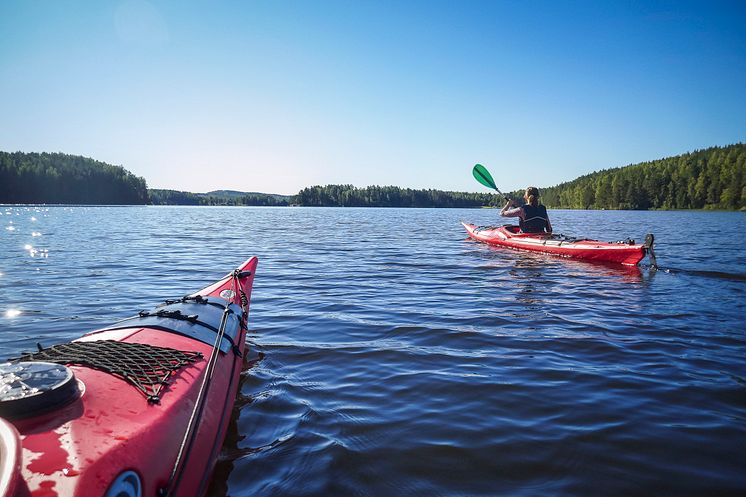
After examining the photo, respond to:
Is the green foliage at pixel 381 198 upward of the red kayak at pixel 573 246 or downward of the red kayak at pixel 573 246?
upward

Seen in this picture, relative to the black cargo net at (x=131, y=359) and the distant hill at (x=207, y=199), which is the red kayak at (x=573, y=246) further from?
the distant hill at (x=207, y=199)

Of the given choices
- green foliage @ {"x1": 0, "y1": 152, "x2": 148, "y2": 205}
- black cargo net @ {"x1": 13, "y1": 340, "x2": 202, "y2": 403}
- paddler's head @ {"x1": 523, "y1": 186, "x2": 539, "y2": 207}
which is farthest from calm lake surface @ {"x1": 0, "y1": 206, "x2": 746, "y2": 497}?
green foliage @ {"x1": 0, "y1": 152, "x2": 148, "y2": 205}

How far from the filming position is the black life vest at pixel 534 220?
13094 millimetres

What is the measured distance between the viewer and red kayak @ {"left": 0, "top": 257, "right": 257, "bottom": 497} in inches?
61.9

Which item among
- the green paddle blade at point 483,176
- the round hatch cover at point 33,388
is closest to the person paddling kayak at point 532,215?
the green paddle blade at point 483,176

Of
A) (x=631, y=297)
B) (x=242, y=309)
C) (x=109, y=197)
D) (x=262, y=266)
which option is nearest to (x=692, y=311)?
(x=631, y=297)

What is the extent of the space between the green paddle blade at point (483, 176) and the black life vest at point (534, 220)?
10.6ft

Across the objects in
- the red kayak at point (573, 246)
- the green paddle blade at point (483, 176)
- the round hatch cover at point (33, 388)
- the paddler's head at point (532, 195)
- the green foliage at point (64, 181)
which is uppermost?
the green foliage at point (64, 181)

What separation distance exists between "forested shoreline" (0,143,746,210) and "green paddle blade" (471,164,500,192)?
2722 inches

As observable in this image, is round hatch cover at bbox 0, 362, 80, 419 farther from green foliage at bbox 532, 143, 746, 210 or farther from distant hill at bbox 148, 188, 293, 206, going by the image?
distant hill at bbox 148, 188, 293, 206

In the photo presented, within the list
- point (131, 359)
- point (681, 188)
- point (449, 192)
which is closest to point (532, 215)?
point (131, 359)

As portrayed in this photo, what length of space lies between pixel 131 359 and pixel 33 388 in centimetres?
89

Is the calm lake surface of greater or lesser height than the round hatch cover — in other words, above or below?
below

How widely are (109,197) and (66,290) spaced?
4330 inches
